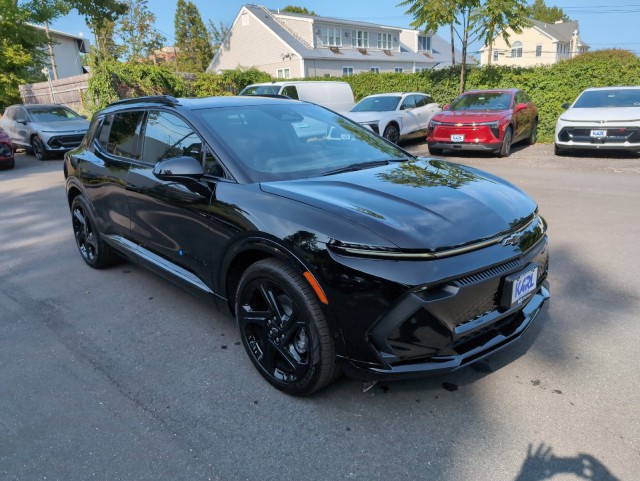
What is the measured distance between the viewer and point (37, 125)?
50.1ft

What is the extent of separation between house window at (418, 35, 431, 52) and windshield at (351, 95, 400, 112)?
40313mm

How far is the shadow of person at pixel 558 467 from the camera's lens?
219 cm

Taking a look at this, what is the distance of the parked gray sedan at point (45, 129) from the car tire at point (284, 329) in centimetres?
1398

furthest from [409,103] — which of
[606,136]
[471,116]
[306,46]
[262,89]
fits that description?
[306,46]

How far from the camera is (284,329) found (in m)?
2.76

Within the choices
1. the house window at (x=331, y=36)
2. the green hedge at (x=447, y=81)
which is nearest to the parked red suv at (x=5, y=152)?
the green hedge at (x=447, y=81)

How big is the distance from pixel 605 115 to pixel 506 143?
6.92 ft

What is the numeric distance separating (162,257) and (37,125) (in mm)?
14153

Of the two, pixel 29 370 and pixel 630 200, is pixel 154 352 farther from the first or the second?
pixel 630 200

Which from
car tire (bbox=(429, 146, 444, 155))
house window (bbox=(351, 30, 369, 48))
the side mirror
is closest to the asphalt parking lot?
the side mirror

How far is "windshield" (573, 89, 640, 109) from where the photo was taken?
1127 cm

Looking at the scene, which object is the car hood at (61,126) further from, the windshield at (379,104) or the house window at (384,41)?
the house window at (384,41)

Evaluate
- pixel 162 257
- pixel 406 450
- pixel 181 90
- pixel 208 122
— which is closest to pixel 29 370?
pixel 162 257

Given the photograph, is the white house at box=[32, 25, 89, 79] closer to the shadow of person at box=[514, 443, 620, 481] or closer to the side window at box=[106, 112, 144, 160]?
the side window at box=[106, 112, 144, 160]
